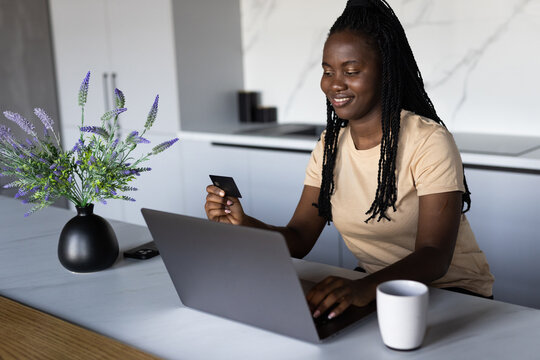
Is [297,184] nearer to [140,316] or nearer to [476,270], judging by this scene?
[476,270]

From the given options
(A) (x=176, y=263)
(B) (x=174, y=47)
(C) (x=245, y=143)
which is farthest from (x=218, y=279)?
(B) (x=174, y=47)

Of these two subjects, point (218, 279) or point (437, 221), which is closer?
point (218, 279)

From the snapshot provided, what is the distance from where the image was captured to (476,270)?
5.02 ft

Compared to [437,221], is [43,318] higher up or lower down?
lower down

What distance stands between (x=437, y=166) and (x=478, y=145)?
120cm

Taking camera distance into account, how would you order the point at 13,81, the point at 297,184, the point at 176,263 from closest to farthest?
the point at 176,263
the point at 297,184
the point at 13,81

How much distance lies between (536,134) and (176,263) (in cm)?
211

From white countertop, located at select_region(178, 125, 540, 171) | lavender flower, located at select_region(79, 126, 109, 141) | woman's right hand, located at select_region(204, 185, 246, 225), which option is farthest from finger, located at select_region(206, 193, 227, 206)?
white countertop, located at select_region(178, 125, 540, 171)

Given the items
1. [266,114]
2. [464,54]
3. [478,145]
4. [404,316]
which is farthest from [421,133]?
[266,114]

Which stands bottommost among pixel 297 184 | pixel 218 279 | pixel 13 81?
pixel 297 184

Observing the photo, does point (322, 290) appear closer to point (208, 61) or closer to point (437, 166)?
point (437, 166)

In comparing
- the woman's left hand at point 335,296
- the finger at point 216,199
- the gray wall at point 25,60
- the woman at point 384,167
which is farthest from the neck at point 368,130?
the gray wall at point 25,60

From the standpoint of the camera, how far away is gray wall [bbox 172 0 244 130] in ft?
11.2

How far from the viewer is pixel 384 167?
4.96 feet
